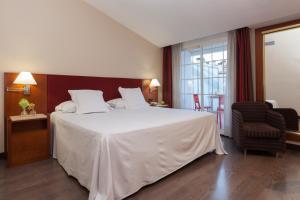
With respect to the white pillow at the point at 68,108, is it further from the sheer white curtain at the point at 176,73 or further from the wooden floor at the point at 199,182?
the sheer white curtain at the point at 176,73

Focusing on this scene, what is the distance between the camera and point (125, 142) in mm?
1636

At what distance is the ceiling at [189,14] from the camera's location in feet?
9.11

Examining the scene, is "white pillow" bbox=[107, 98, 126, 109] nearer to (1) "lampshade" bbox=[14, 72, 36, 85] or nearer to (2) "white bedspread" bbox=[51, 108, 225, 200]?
(2) "white bedspread" bbox=[51, 108, 225, 200]

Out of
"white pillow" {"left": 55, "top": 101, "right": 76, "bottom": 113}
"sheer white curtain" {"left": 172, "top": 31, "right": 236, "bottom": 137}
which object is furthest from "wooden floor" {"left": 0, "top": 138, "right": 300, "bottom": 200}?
"sheer white curtain" {"left": 172, "top": 31, "right": 236, "bottom": 137}

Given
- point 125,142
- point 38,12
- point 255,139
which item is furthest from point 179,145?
point 38,12

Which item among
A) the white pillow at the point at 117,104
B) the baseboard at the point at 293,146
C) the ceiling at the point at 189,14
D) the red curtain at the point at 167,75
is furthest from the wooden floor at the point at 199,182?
the red curtain at the point at 167,75

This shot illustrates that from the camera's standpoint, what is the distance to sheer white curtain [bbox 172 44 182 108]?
474 centimetres

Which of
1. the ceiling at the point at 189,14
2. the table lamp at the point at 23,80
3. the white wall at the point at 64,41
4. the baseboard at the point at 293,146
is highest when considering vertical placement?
the ceiling at the point at 189,14

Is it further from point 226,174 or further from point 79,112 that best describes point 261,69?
point 79,112

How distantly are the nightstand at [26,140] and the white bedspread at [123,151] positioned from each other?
0.22m

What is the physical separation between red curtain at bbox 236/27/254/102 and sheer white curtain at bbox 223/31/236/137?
0.11 metres

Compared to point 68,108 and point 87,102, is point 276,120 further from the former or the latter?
point 68,108

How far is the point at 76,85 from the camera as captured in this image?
3326 millimetres

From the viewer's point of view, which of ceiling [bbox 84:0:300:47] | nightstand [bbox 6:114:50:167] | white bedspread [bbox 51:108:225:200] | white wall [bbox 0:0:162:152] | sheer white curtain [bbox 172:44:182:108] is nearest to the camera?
white bedspread [bbox 51:108:225:200]
